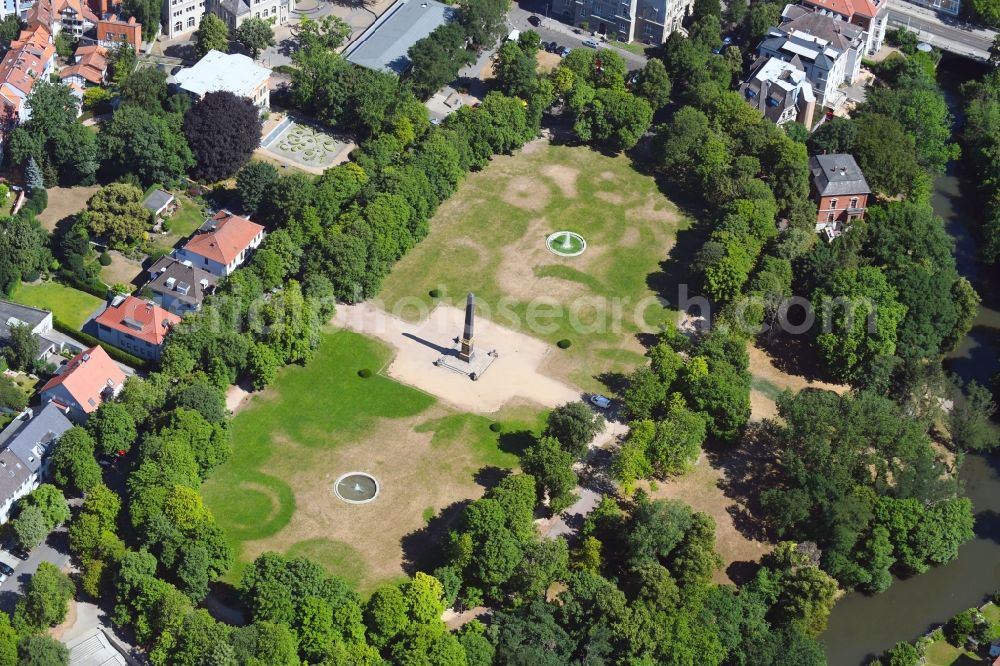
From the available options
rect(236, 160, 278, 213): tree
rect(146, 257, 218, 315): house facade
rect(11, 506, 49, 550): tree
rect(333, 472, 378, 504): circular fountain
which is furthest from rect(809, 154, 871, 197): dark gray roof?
rect(11, 506, 49, 550): tree

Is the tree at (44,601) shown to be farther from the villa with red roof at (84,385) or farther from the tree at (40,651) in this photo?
the villa with red roof at (84,385)

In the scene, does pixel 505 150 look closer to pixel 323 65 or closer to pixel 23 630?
pixel 323 65

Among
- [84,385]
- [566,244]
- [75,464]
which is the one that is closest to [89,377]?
[84,385]

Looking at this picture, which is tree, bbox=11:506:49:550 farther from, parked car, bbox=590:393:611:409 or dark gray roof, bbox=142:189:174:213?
parked car, bbox=590:393:611:409

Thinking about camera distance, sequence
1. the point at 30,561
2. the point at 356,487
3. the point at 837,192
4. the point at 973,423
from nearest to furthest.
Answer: the point at 30,561, the point at 356,487, the point at 973,423, the point at 837,192

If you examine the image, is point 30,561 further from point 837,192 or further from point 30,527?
point 837,192

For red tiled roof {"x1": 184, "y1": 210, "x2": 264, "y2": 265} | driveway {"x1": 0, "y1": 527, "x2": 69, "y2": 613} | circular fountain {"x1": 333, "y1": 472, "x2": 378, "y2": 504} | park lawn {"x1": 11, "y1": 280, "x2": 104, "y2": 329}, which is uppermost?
red tiled roof {"x1": 184, "y1": 210, "x2": 264, "y2": 265}
